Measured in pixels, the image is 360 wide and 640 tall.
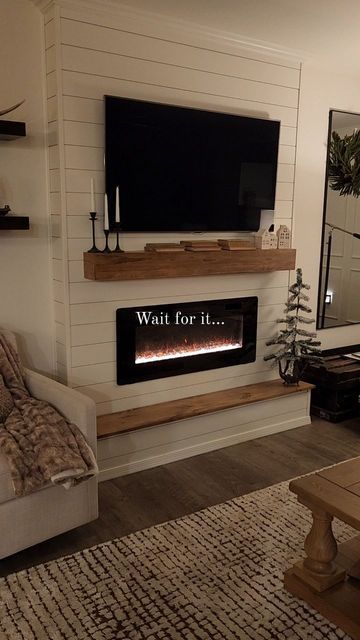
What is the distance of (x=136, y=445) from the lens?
3.13m

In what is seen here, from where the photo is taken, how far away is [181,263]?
318 centimetres

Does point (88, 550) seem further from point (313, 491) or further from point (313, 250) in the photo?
point (313, 250)

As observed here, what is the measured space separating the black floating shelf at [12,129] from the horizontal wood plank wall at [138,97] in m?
0.22

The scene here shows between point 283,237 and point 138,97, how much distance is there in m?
1.31

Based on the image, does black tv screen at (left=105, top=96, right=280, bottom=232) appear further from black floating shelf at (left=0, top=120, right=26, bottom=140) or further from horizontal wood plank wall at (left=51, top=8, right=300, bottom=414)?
black floating shelf at (left=0, top=120, right=26, bottom=140)

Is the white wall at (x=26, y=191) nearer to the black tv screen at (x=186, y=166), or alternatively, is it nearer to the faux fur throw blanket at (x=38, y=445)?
the black tv screen at (x=186, y=166)

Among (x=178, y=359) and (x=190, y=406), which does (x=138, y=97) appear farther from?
(x=190, y=406)

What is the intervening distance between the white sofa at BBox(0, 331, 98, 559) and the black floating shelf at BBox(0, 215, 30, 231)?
2.68 ft

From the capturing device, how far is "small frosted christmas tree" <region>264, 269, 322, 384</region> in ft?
12.1

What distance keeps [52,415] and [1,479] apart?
381 mm

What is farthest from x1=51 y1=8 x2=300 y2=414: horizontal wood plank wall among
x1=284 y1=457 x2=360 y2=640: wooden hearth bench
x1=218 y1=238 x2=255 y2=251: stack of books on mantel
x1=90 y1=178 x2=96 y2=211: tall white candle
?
x1=284 y1=457 x2=360 y2=640: wooden hearth bench

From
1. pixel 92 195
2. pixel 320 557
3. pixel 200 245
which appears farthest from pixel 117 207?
pixel 320 557

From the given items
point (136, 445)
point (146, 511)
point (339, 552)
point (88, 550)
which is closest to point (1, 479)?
point (88, 550)

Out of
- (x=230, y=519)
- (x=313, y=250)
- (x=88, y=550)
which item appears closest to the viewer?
(x=88, y=550)
